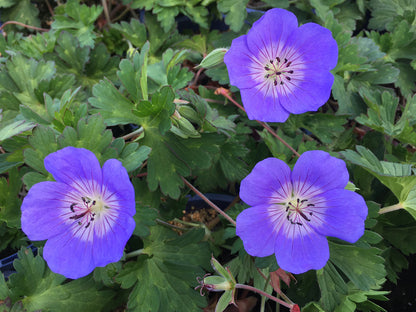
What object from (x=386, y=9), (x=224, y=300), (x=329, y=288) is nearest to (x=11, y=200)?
(x=224, y=300)

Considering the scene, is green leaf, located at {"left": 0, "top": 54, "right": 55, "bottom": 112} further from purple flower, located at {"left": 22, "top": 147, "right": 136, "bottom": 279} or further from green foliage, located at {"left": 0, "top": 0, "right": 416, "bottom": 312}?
purple flower, located at {"left": 22, "top": 147, "right": 136, "bottom": 279}

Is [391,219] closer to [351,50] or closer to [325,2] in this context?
[351,50]

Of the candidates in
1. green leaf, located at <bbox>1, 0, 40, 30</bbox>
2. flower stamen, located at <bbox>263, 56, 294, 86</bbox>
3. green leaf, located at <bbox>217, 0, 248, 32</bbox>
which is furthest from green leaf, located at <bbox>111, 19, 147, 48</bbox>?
flower stamen, located at <bbox>263, 56, 294, 86</bbox>

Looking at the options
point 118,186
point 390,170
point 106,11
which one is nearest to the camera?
point 118,186

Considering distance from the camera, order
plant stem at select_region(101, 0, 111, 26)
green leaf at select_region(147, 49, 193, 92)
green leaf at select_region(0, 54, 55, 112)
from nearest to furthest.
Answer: green leaf at select_region(147, 49, 193, 92)
green leaf at select_region(0, 54, 55, 112)
plant stem at select_region(101, 0, 111, 26)

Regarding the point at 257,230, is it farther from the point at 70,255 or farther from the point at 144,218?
the point at 70,255

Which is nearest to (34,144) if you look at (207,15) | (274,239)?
(274,239)
